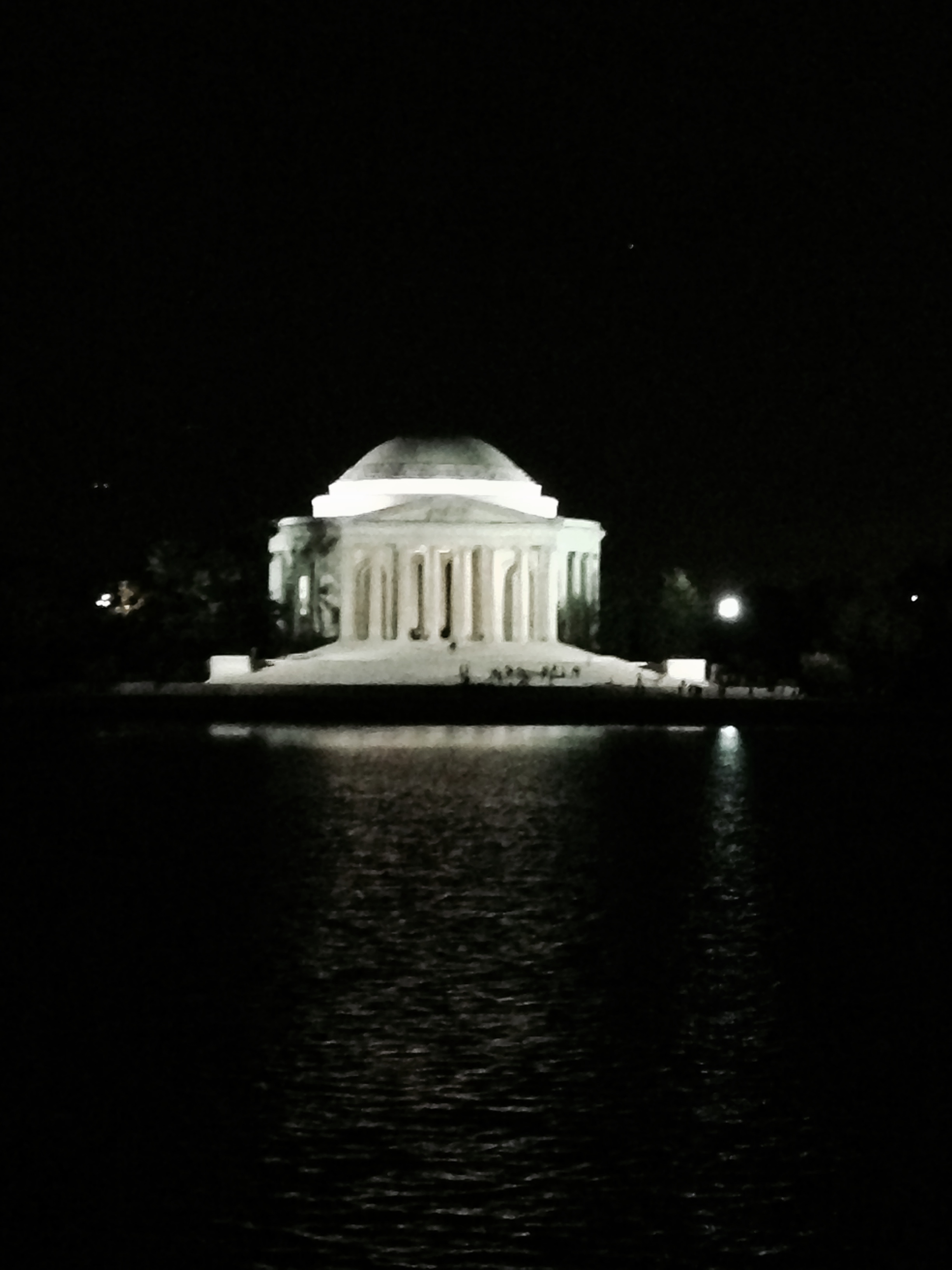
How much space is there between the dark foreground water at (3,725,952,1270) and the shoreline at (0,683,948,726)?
3591 centimetres

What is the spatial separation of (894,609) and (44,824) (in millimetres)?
65260

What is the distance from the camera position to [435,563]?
4648 inches

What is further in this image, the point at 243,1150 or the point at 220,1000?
the point at 220,1000

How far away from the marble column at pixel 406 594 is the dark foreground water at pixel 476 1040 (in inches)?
3167

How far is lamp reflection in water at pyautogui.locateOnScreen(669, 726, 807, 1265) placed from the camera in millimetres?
14266

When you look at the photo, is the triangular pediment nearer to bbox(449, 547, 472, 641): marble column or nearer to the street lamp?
bbox(449, 547, 472, 641): marble column

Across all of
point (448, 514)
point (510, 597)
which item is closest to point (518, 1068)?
point (448, 514)

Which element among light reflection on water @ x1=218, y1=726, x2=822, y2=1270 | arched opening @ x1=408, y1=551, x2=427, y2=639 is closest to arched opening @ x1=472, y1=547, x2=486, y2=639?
arched opening @ x1=408, y1=551, x2=427, y2=639

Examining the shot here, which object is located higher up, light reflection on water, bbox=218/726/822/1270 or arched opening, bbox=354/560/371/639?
arched opening, bbox=354/560/371/639

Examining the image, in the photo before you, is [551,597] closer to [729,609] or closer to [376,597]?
[376,597]

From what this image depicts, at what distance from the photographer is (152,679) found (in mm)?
91375

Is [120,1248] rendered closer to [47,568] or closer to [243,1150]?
[243,1150]

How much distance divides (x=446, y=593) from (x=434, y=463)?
7465 millimetres

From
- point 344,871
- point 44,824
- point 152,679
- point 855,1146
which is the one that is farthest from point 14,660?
point 855,1146
